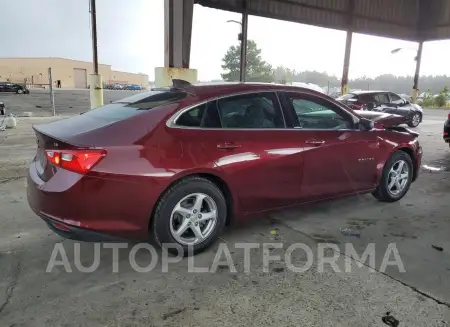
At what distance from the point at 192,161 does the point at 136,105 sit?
79 centimetres

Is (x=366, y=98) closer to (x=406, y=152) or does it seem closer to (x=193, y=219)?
(x=406, y=152)

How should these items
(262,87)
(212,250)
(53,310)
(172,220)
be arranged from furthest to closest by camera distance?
(262,87), (212,250), (172,220), (53,310)

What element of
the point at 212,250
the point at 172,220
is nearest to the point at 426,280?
the point at 212,250

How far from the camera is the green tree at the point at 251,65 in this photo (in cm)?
4712

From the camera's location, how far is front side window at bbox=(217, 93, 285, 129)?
3256 mm

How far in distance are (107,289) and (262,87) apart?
86.4 inches

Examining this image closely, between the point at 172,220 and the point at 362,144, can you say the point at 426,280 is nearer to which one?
the point at 362,144

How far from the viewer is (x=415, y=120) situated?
49.5ft

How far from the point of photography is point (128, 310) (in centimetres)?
237

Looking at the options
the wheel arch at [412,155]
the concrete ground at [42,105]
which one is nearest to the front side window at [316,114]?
the wheel arch at [412,155]

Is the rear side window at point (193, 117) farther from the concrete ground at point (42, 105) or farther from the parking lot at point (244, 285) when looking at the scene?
the concrete ground at point (42, 105)

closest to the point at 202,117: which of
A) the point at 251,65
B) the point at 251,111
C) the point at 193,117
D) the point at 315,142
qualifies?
the point at 193,117

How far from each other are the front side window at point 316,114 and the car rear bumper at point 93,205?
5.50 feet

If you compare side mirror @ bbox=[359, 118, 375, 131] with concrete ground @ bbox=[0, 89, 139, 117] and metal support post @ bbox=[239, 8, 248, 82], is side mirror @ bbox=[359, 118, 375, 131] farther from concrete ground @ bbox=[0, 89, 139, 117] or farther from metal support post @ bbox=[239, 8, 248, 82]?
concrete ground @ bbox=[0, 89, 139, 117]
